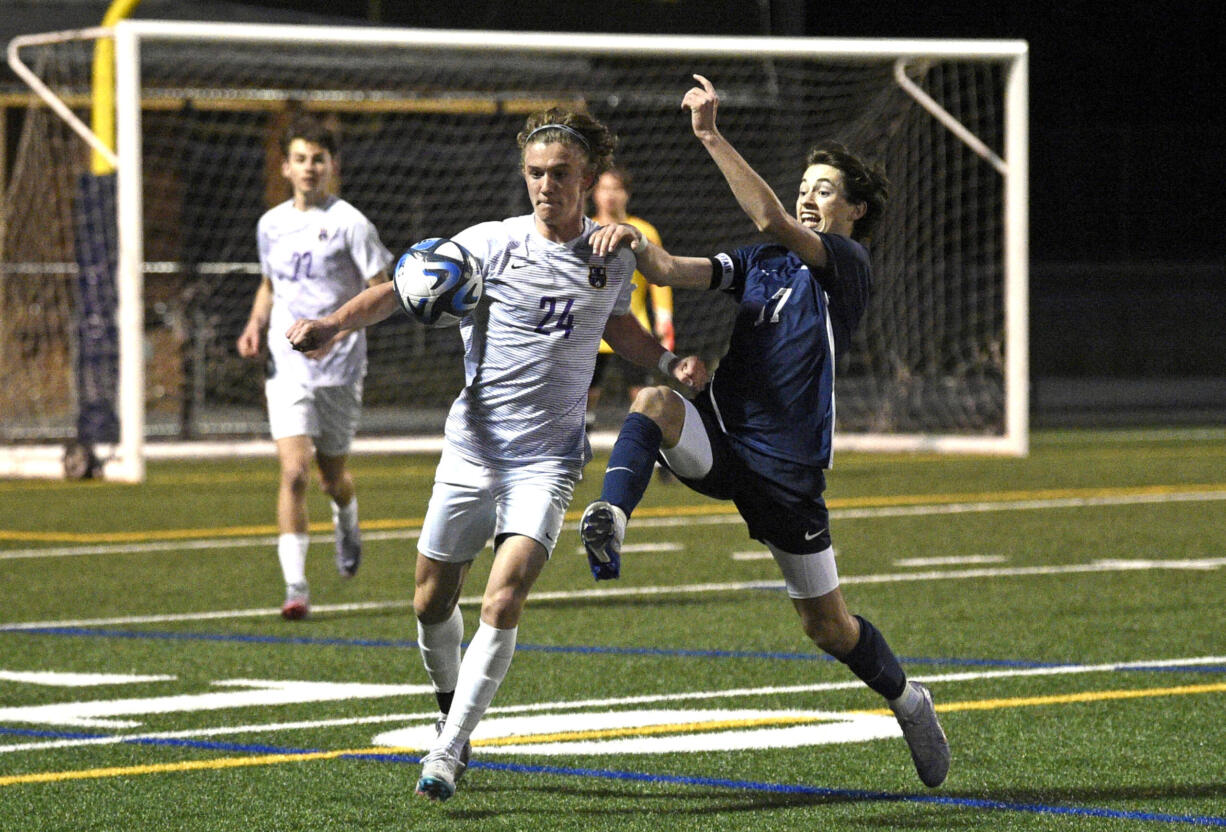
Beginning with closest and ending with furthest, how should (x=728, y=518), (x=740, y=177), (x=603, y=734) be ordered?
(x=740, y=177)
(x=603, y=734)
(x=728, y=518)

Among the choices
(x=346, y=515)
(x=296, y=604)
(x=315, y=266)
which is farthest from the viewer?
(x=346, y=515)

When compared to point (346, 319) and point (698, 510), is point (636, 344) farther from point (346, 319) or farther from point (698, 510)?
point (698, 510)

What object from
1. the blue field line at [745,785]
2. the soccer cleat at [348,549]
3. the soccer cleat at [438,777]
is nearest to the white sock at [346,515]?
the soccer cleat at [348,549]

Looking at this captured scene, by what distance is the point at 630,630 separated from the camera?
9.38 m

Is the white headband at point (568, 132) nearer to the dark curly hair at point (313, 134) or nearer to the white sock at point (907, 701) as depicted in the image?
the white sock at point (907, 701)

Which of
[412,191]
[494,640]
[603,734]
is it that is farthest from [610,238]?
[412,191]

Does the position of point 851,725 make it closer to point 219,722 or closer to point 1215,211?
point 219,722

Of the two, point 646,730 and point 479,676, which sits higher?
point 479,676

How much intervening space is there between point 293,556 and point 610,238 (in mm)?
4337

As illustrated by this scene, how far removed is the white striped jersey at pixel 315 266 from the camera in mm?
9852

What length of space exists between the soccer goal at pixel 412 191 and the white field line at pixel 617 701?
353 inches

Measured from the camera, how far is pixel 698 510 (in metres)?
15.3

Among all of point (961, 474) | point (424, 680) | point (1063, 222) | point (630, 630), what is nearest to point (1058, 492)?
point (961, 474)

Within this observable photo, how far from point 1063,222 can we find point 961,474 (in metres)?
18.0
